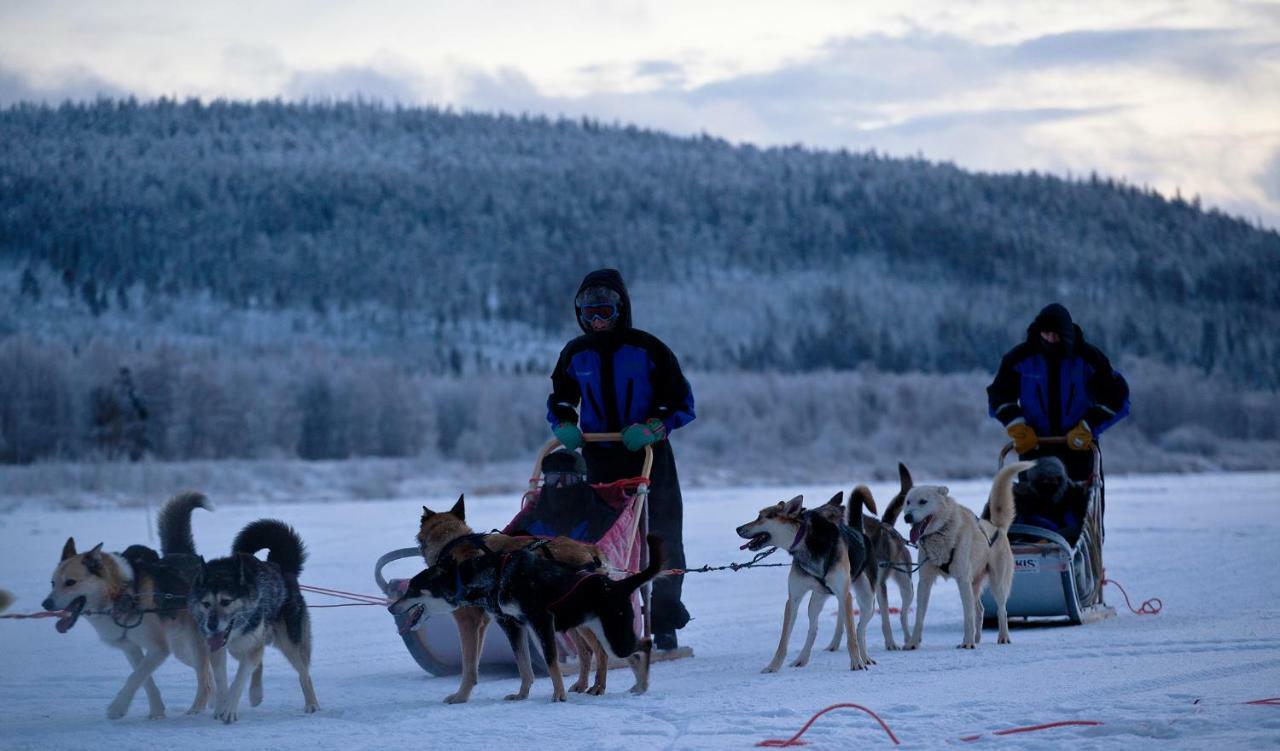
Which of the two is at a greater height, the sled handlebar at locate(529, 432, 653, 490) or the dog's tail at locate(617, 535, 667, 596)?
the sled handlebar at locate(529, 432, 653, 490)

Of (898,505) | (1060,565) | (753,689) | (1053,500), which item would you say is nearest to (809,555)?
(753,689)

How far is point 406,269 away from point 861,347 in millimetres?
21847

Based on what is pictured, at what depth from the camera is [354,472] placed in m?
34.9

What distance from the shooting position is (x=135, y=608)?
639 cm

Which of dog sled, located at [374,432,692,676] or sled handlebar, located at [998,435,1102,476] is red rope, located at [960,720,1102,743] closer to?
dog sled, located at [374,432,692,676]

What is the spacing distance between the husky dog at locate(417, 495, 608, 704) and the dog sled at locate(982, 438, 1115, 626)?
123 inches

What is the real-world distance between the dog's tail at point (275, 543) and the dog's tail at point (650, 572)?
1434 mm

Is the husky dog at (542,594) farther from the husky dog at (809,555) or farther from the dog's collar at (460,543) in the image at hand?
the husky dog at (809,555)

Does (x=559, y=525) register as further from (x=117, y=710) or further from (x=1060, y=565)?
(x=1060, y=565)

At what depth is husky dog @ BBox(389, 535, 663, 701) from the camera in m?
6.44

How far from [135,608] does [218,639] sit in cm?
50

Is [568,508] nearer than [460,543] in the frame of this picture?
No

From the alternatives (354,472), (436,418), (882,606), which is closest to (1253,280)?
(436,418)

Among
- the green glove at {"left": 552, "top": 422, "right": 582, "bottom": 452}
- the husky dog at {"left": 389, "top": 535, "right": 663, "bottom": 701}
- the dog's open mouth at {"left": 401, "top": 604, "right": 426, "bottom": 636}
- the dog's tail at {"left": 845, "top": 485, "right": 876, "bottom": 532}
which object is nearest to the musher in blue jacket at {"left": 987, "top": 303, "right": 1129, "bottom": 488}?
the dog's tail at {"left": 845, "top": 485, "right": 876, "bottom": 532}
